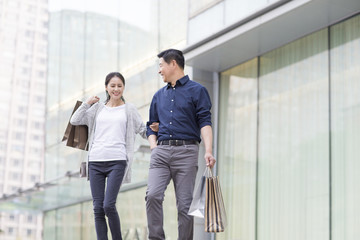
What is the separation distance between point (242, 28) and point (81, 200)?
9111 millimetres

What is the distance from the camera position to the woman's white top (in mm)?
7789

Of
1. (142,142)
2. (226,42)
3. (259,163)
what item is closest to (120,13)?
(142,142)

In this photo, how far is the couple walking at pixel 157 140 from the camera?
7219 millimetres

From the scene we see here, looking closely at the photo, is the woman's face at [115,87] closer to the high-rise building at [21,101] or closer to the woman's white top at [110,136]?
the woman's white top at [110,136]

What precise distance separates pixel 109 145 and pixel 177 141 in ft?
3.01

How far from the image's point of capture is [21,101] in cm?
14962

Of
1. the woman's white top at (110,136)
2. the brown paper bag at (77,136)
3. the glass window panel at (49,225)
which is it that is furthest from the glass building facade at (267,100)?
the glass window panel at (49,225)

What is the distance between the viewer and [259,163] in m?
13.9

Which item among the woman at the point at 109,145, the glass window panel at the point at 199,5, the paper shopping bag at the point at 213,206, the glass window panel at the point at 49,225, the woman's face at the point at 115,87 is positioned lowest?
the glass window panel at the point at 49,225

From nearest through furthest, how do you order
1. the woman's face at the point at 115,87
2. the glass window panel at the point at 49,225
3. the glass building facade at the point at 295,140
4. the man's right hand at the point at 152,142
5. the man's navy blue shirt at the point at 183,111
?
1. the man's navy blue shirt at the point at 183,111
2. the man's right hand at the point at 152,142
3. the woman's face at the point at 115,87
4. the glass building facade at the point at 295,140
5. the glass window panel at the point at 49,225

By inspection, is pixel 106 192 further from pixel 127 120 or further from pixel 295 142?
pixel 295 142

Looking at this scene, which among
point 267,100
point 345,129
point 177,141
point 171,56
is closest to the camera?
point 177,141

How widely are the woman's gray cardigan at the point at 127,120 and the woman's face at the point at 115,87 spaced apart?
17 cm

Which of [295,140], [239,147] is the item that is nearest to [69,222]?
[239,147]
